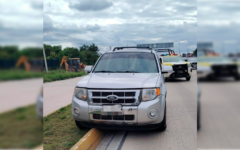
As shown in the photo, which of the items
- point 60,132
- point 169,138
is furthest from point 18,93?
point 169,138

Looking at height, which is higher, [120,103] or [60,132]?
[120,103]

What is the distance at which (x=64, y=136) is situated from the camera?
3924mm

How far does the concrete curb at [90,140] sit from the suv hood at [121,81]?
2.74 feet

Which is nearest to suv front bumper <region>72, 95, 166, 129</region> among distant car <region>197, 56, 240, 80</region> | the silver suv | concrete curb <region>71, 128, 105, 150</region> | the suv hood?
the silver suv

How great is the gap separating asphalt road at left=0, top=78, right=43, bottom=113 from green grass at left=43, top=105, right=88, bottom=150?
6.69 feet

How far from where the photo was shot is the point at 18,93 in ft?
3.55

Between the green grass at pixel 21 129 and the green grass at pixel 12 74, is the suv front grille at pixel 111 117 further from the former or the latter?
the green grass at pixel 12 74

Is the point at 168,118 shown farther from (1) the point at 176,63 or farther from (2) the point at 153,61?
(1) the point at 176,63

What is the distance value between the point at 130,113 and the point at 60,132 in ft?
5.00

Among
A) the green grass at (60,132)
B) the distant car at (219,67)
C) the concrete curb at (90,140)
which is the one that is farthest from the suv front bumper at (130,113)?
the distant car at (219,67)

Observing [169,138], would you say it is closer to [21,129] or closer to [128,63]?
[128,63]

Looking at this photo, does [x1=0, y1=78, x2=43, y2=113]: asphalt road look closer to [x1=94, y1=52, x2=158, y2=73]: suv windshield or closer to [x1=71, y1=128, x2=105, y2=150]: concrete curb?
[x1=71, y1=128, x2=105, y2=150]: concrete curb

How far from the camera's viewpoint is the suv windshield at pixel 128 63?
4577mm

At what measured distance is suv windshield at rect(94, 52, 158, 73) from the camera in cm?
458
